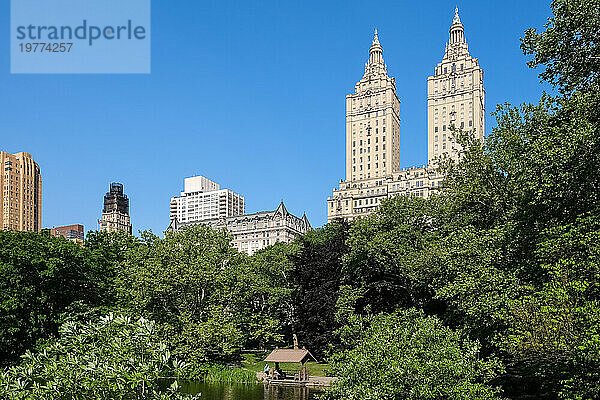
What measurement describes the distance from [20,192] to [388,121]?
383ft

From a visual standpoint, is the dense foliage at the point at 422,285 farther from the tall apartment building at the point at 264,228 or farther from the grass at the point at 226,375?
the tall apartment building at the point at 264,228

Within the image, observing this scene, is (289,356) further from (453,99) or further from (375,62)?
(375,62)

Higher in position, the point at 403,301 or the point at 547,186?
the point at 547,186

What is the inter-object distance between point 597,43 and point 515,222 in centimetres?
824

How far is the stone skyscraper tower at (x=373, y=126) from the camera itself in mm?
141750

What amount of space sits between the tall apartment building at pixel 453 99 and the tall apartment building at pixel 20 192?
121 m

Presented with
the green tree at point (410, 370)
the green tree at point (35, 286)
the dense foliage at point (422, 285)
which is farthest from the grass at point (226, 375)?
the green tree at point (410, 370)

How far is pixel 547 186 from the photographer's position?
19.4 meters

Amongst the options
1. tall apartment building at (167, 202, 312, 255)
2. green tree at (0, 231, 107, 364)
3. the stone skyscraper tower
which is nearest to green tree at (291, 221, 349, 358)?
green tree at (0, 231, 107, 364)

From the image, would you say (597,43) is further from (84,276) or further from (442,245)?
(84,276)

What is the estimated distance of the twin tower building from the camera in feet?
441

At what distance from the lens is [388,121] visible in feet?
471

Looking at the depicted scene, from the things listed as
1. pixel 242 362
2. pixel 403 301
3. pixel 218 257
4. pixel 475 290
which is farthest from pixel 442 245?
pixel 242 362

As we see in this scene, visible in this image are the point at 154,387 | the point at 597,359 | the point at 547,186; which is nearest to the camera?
the point at 154,387
